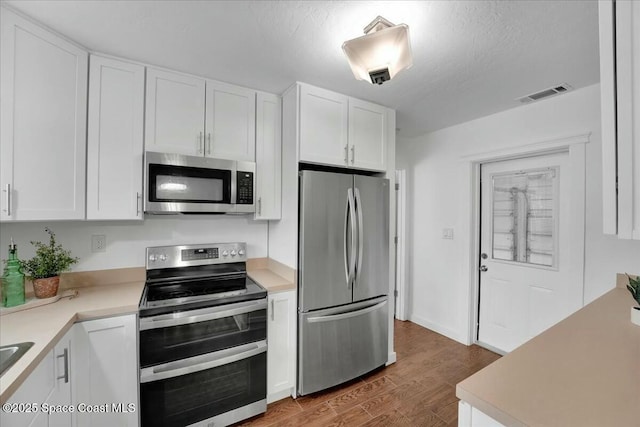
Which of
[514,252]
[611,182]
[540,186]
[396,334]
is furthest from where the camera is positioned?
[396,334]

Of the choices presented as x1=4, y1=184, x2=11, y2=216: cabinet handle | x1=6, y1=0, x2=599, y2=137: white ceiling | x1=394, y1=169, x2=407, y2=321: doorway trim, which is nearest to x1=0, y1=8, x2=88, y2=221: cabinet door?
x1=4, y1=184, x2=11, y2=216: cabinet handle

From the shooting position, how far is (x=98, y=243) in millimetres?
1984

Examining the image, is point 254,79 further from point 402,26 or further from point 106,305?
point 106,305

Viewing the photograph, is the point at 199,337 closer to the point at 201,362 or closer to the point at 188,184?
the point at 201,362

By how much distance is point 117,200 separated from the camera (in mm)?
1812

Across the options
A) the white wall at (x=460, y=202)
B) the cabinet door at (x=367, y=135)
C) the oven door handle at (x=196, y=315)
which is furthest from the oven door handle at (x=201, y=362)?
the white wall at (x=460, y=202)

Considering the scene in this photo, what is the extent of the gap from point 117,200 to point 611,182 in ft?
7.74

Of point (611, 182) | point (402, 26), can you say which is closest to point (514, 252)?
point (611, 182)

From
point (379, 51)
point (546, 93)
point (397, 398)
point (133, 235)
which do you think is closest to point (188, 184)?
point (133, 235)

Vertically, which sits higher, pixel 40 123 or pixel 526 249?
pixel 40 123

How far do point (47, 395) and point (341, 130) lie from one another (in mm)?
2257

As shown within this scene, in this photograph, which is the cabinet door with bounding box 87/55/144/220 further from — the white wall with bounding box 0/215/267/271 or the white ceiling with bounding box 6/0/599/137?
the white wall with bounding box 0/215/267/271

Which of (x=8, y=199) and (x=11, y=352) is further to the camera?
(x=8, y=199)

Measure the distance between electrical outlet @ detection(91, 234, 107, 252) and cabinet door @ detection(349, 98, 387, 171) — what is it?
1931 mm
